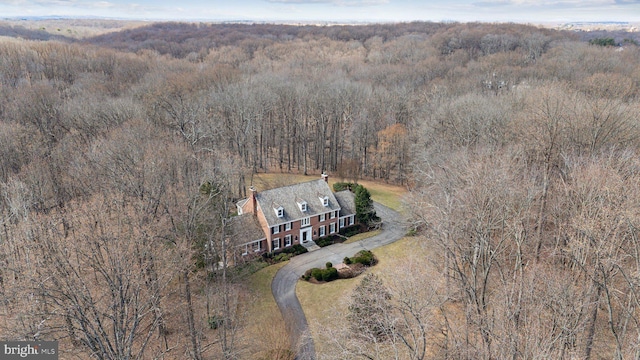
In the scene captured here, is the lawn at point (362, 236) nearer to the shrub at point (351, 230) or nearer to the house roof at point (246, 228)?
the shrub at point (351, 230)

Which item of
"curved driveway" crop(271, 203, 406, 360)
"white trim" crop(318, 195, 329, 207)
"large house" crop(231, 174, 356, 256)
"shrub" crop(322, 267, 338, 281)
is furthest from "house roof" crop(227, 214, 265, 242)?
"shrub" crop(322, 267, 338, 281)

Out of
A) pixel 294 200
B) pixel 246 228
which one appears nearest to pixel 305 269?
pixel 246 228

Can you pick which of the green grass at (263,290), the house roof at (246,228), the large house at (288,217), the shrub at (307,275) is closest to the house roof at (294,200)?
the large house at (288,217)

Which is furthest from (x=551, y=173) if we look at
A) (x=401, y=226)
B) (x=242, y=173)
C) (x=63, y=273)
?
(x=63, y=273)

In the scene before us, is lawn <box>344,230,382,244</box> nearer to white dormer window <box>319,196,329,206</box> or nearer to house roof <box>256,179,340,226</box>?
house roof <box>256,179,340,226</box>

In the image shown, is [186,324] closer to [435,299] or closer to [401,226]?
[435,299]

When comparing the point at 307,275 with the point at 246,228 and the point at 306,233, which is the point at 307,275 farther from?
the point at 246,228
